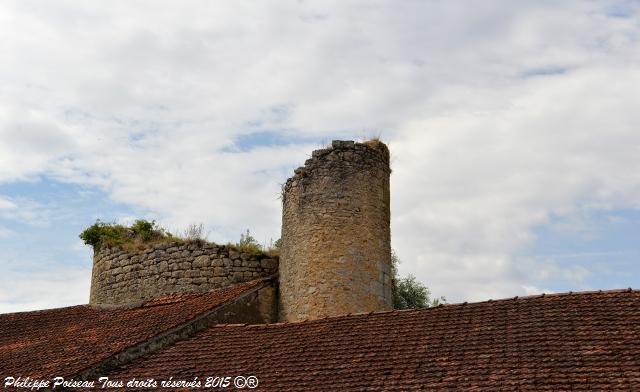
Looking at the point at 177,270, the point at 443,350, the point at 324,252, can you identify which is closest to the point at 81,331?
the point at 177,270

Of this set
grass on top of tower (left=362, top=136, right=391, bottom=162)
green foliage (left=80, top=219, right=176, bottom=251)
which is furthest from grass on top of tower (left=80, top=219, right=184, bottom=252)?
grass on top of tower (left=362, top=136, right=391, bottom=162)

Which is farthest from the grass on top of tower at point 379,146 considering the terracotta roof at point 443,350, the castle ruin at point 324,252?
the terracotta roof at point 443,350

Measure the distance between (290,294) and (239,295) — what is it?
41.5 inches

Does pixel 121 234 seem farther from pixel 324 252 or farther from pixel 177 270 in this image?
pixel 324 252

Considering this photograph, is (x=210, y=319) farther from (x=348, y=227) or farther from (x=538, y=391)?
(x=538, y=391)

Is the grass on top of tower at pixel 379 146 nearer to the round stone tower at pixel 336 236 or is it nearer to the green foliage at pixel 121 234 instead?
the round stone tower at pixel 336 236

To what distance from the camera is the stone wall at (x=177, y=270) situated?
55.5 feet

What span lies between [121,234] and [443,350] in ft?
36.3

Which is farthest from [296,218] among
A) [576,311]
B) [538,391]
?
[538,391]

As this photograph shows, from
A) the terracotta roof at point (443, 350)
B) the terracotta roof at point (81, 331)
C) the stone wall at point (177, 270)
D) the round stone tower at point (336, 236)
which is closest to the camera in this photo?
the terracotta roof at point (443, 350)

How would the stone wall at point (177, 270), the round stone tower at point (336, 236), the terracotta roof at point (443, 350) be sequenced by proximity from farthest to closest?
1. the stone wall at point (177, 270)
2. the round stone tower at point (336, 236)
3. the terracotta roof at point (443, 350)

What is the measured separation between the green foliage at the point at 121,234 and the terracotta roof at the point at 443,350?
20.0 ft

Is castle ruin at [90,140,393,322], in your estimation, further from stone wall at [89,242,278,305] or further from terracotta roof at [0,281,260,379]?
terracotta roof at [0,281,260,379]

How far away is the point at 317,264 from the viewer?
A: 49.9 ft
